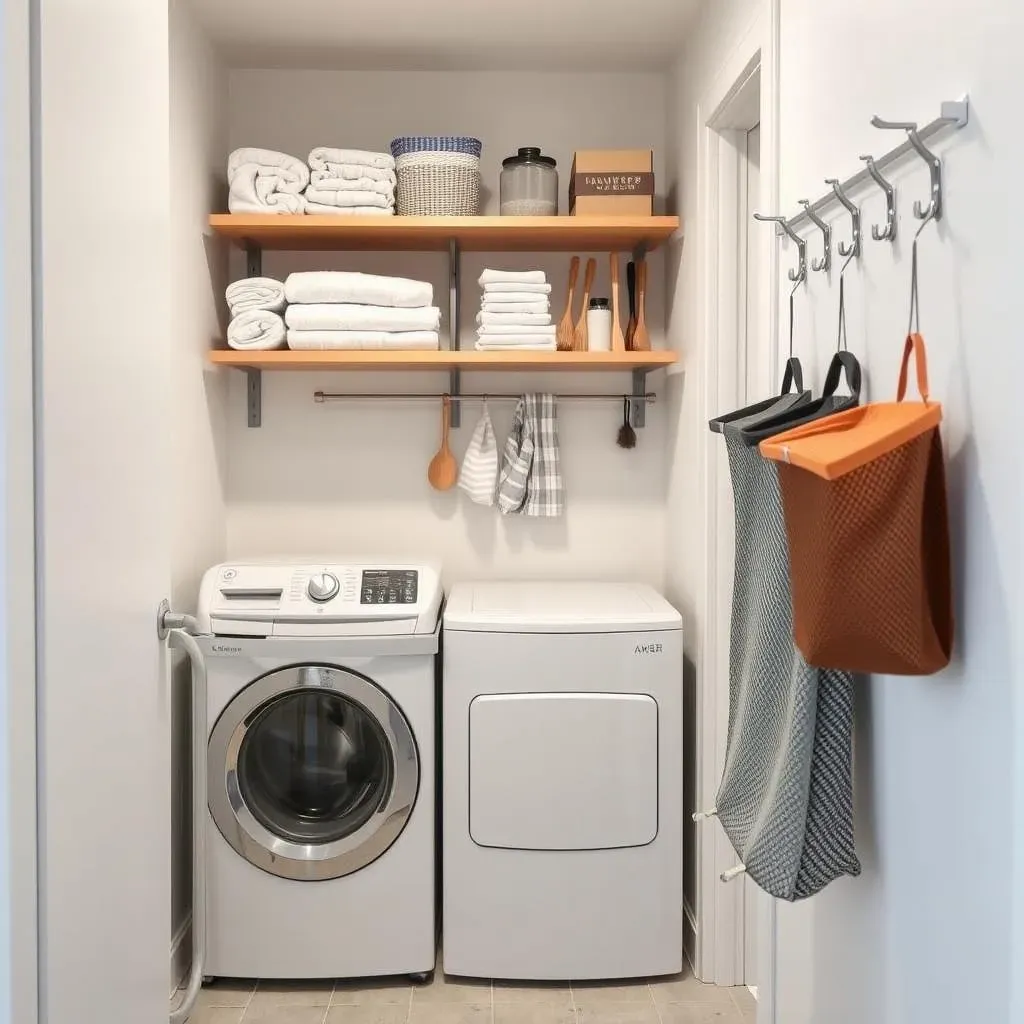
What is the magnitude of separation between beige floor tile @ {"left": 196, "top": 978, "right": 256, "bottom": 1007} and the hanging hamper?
2013 mm

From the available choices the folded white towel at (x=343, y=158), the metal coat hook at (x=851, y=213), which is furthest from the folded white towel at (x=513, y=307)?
the metal coat hook at (x=851, y=213)

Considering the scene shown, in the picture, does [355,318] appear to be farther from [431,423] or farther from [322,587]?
[322,587]

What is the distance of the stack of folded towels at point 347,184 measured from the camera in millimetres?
2736

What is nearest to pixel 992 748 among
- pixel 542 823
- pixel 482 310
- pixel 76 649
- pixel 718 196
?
pixel 76 649

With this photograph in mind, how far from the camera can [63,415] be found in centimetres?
106

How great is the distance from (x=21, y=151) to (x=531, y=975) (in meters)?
2.26

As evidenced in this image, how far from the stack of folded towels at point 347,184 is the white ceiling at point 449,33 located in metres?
0.34

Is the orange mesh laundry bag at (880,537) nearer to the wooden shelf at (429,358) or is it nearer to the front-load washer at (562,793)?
the front-load washer at (562,793)

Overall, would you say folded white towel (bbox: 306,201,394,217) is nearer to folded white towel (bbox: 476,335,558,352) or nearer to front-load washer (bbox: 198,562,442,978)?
folded white towel (bbox: 476,335,558,352)

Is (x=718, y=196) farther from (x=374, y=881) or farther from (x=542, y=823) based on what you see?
(x=374, y=881)

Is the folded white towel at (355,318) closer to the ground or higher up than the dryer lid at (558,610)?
higher up

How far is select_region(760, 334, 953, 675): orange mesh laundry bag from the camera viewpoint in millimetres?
1098

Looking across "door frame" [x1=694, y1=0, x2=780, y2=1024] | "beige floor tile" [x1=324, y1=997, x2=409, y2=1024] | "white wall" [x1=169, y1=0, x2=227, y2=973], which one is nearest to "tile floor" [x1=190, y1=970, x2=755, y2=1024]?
"beige floor tile" [x1=324, y1=997, x2=409, y2=1024]

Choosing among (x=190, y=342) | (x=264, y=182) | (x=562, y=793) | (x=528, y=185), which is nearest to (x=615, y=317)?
(x=528, y=185)
